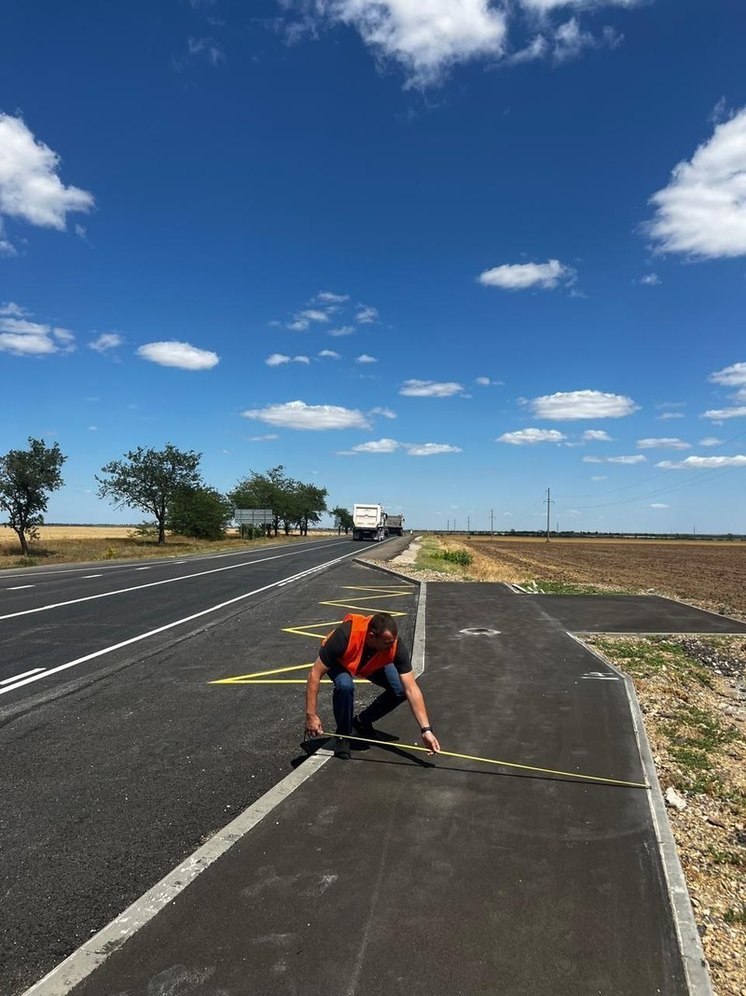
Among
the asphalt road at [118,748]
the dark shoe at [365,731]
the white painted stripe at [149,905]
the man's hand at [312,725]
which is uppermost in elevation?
the man's hand at [312,725]

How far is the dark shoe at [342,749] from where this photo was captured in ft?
18.2

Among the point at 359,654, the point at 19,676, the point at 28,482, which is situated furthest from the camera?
the point at 28,482

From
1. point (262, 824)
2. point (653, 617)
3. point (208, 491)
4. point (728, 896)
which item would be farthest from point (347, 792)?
point (208, 491)

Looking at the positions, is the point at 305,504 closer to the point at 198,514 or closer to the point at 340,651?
the point at 198,514

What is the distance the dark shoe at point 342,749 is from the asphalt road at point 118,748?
0.43 metres

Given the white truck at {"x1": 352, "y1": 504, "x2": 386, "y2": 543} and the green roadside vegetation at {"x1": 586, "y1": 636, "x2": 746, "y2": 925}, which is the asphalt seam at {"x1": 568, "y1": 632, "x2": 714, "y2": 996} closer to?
the green roadside vegetation at {"x1": 586, "y1": 636, "x2": 746, "y2": 925}

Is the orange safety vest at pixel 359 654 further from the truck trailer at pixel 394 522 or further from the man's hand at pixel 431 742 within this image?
the truck trailer at pixel 394 522

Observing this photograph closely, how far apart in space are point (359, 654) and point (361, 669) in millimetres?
174

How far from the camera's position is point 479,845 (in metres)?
4.07

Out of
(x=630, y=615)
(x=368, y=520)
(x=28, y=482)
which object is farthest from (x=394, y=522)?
(x=630, y=615)

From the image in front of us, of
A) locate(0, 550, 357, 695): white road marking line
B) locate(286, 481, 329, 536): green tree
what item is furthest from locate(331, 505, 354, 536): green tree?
locate(0, 550, 357, 695): white road marking line

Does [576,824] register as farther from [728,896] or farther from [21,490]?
[21,490]

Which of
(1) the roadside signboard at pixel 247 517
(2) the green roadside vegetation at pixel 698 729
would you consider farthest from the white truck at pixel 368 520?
(2) the green roadside vegetation at pixel 698 729

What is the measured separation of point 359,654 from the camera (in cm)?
561
